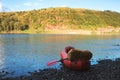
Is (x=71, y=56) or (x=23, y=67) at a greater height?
(x=71, y=56)

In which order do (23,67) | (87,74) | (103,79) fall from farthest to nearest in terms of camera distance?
(23,67) → (87,74) → (103,79)

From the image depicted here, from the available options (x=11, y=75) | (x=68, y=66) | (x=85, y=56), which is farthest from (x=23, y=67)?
(x=85, y=56)

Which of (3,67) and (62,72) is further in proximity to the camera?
(3,67)

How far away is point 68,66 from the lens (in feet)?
113

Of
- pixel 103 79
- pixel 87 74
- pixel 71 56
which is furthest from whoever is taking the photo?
pixel 71 56

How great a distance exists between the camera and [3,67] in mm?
41594

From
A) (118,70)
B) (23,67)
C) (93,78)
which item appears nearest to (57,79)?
(93,78)

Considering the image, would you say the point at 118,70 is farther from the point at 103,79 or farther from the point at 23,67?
the point at 23,67

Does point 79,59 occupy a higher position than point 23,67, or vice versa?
point 79,59

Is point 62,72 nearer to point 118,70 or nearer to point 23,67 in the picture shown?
point 118,70

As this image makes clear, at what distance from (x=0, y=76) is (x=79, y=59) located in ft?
31.6

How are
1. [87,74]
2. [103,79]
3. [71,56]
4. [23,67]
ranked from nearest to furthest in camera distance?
[103,79] → [87,74] → [71,56] → [23,67]

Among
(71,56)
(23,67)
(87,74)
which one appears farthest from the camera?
(23,67)

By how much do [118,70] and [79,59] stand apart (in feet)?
15.0
